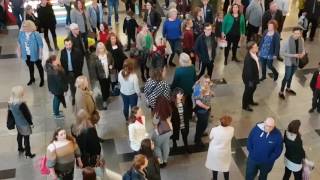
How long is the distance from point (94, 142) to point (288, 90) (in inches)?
190

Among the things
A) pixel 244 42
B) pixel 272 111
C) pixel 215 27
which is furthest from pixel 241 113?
pixel 244 42

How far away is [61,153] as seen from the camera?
6.26 meters

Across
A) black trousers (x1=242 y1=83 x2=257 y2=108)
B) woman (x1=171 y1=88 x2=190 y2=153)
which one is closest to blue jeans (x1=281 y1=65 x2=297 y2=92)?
black trousers (x1=242 y1=83 x2=257 y2=108)

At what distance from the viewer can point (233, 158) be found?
26.6 ft

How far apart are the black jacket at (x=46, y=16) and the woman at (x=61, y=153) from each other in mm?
5368

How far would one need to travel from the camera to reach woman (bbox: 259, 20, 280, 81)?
9453 millimetres

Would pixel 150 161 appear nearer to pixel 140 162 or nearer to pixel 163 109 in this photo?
pixel 140 162

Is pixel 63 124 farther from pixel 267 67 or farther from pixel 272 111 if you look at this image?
pixel 267 67

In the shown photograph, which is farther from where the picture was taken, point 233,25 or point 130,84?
point 233,25

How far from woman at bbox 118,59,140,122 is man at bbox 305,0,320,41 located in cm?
581

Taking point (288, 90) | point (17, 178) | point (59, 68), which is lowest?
point (17, 178)

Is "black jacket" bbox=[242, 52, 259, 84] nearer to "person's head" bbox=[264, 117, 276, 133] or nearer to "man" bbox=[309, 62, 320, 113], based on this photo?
"man" bbox=[309, 62, 320, 113]

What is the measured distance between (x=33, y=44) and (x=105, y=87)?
168 centimetres

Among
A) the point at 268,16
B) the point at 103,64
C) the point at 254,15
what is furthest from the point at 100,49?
the point at 268,16
